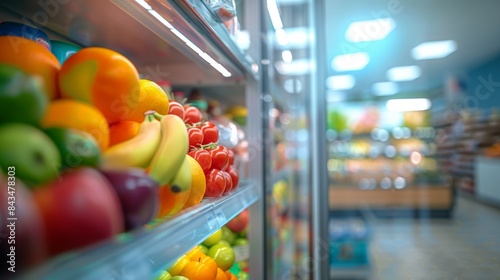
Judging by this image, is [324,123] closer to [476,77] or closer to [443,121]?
[476,77]

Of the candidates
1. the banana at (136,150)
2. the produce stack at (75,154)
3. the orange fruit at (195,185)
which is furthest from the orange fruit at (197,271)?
the banana at (136,150)

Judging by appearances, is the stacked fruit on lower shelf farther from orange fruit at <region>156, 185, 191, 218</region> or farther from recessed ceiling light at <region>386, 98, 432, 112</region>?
recessed ceiling light at <region>386, 98, 432, 112</region>

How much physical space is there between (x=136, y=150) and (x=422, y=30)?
21.2 feet

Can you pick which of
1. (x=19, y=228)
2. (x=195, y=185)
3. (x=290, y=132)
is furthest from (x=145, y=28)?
(x=290, y=132)

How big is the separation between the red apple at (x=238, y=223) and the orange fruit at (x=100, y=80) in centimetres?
102

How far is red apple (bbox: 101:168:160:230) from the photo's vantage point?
1.29 feet

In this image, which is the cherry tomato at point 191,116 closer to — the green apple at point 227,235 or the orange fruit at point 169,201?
the orange fruit at point 169,201

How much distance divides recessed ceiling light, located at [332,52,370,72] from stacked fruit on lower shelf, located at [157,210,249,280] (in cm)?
634

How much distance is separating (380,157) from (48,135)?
9.18 m

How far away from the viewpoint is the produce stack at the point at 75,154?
32cm

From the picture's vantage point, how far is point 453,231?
517cm

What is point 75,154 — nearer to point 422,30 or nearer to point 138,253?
point 138,253

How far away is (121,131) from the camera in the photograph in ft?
1.76

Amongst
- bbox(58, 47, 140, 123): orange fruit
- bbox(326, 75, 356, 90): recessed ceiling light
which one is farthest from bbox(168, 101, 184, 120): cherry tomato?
bbox(326, 75, 356, 90): recessed ceiling light
